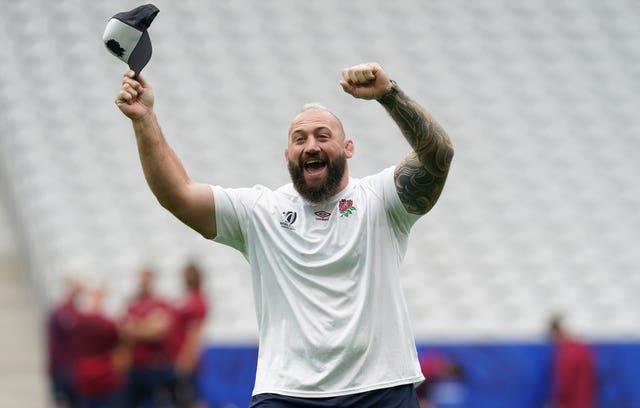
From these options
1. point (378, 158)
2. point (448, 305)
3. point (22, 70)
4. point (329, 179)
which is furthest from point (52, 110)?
point (329, 179)

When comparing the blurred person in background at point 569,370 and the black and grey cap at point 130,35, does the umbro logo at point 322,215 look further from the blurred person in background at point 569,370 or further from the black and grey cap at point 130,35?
the blurred person in background at point 569,370

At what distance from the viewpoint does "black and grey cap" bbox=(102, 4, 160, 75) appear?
4.27 m

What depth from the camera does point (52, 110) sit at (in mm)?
16484

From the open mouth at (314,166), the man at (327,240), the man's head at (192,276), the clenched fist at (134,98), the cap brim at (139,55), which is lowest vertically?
the man at (327,240)

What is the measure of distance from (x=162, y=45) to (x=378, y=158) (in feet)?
13.1

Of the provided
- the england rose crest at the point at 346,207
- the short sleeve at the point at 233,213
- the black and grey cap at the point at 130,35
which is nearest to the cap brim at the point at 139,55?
the black and grey cap at the point at 130,35

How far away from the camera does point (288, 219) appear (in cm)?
435

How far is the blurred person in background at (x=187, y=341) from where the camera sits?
35.8ft

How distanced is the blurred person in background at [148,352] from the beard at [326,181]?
269 inches

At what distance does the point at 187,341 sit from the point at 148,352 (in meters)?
0.43

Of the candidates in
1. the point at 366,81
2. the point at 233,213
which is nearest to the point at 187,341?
the point at 233,213

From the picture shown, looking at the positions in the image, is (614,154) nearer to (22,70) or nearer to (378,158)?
(378,158)

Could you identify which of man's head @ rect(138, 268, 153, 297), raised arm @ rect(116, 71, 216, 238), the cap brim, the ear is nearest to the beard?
the ear

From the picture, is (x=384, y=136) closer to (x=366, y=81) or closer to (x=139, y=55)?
(x=139, y=55)
